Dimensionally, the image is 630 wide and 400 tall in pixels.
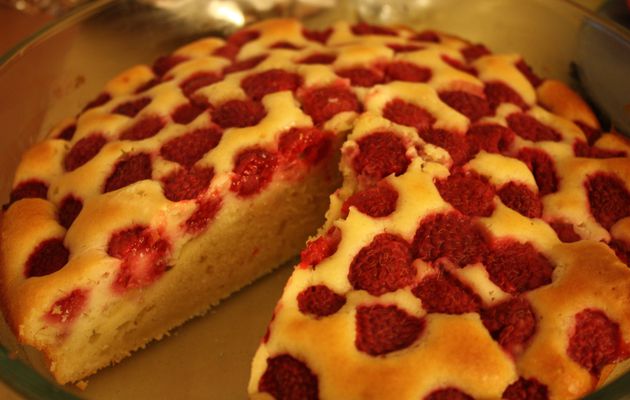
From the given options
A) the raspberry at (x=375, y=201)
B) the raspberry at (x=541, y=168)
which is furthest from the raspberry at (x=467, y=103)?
the raspberry at (x=375, y=201)

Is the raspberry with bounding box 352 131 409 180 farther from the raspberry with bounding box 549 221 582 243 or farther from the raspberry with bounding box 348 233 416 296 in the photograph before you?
the raspberry with bounding box 549 221 582 243

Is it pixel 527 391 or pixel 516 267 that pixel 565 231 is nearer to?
pixel 516 267

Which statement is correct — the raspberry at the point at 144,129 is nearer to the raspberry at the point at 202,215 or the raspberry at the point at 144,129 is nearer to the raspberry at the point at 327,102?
the raspberry at the point at 202,215

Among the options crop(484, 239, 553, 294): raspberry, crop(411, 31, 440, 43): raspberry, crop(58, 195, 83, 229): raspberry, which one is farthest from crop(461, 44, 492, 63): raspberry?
crop(58, 195, 83, 229): raspberry

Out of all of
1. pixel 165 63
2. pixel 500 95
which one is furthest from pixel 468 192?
pixel 165 63

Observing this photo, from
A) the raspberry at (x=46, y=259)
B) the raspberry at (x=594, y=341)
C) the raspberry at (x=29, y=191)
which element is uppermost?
the raspberry at (x=594, y=341)

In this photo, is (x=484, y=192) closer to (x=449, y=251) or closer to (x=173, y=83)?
(x=449, y=251)
